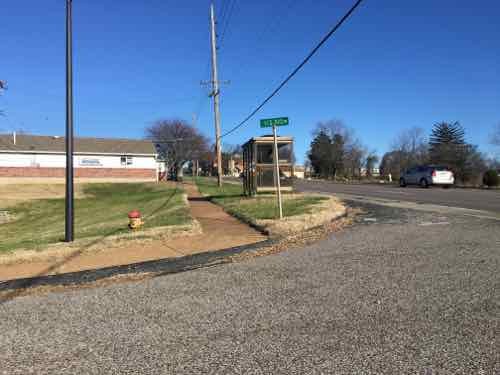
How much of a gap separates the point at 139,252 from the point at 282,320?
15.3 ft

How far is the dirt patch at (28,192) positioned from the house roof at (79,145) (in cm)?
822

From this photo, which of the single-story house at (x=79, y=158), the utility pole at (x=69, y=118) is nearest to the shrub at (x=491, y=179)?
the utility pole at (x=69, y=118)

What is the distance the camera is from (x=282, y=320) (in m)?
3.65

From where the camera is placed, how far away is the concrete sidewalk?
21.7 ft

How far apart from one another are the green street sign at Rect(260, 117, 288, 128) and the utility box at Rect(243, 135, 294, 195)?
5716 mm

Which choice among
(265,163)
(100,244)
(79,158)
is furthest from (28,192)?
(100,244)

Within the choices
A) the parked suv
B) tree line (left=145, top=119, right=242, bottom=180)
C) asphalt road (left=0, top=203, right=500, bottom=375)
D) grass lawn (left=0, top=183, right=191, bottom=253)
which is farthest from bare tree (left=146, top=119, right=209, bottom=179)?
asphalt road (left=0, top=203, right=500, bottom=375)

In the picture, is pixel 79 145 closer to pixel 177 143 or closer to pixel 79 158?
pixel 79 158

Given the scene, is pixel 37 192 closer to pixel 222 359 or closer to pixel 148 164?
pixel 148 164

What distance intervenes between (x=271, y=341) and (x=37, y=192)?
32.8m

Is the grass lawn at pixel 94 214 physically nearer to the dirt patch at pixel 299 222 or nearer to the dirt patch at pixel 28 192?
the dirt patch at pixel 28 192

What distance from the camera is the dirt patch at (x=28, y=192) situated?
26.3m

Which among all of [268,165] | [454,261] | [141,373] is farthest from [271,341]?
[268,165]

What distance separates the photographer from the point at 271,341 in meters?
3.21
